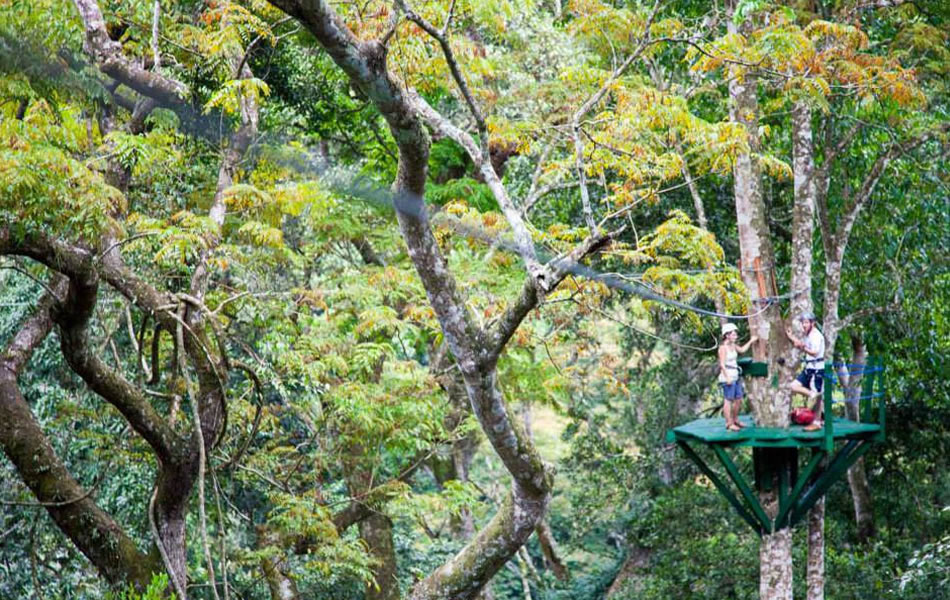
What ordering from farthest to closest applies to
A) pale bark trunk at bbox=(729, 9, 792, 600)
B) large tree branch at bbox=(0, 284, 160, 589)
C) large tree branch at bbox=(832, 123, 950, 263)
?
1. large tree branch at bbox=(832, 123, 950, 263)
2. pale bark trunk at bbox=(729, 9, 792, 600)
3. large tree branch at bbox=(0, 284, 160, 589)

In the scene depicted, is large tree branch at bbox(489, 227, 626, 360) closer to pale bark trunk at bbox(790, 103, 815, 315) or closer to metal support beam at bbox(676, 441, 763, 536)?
metal support beam at bbox(676, 441, 763, 536)

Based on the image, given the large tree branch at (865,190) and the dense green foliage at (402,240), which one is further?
the large tree branch at (865,190)

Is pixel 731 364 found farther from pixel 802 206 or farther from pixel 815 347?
pixel 802 206

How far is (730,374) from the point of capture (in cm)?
600

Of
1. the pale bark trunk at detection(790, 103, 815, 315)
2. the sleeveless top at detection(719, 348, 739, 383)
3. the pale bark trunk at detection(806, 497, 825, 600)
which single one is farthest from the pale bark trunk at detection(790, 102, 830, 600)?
the pale bark trunk at detection(806, 497, 825, 600)

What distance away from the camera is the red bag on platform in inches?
254

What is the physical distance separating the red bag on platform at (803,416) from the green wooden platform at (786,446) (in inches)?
1.8

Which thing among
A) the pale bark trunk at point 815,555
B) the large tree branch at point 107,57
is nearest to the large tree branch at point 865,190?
the pale bark trunk at point 815,555

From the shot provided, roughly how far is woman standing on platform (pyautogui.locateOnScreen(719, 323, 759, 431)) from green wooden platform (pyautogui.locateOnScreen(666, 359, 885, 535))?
0.11 meters

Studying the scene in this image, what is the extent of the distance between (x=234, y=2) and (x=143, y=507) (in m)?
4.17

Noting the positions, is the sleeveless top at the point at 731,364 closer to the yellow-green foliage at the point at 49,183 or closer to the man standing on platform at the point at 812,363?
the man standing on platform at the point at 812,363

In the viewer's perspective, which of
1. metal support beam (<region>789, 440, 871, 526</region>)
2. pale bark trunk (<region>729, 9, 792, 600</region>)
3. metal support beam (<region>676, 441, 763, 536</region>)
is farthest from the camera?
pale bark trunk (<region>729, 9, 792, 600</region>)

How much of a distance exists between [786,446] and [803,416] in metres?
0.26

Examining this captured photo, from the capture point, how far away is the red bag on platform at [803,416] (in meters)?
6.45
